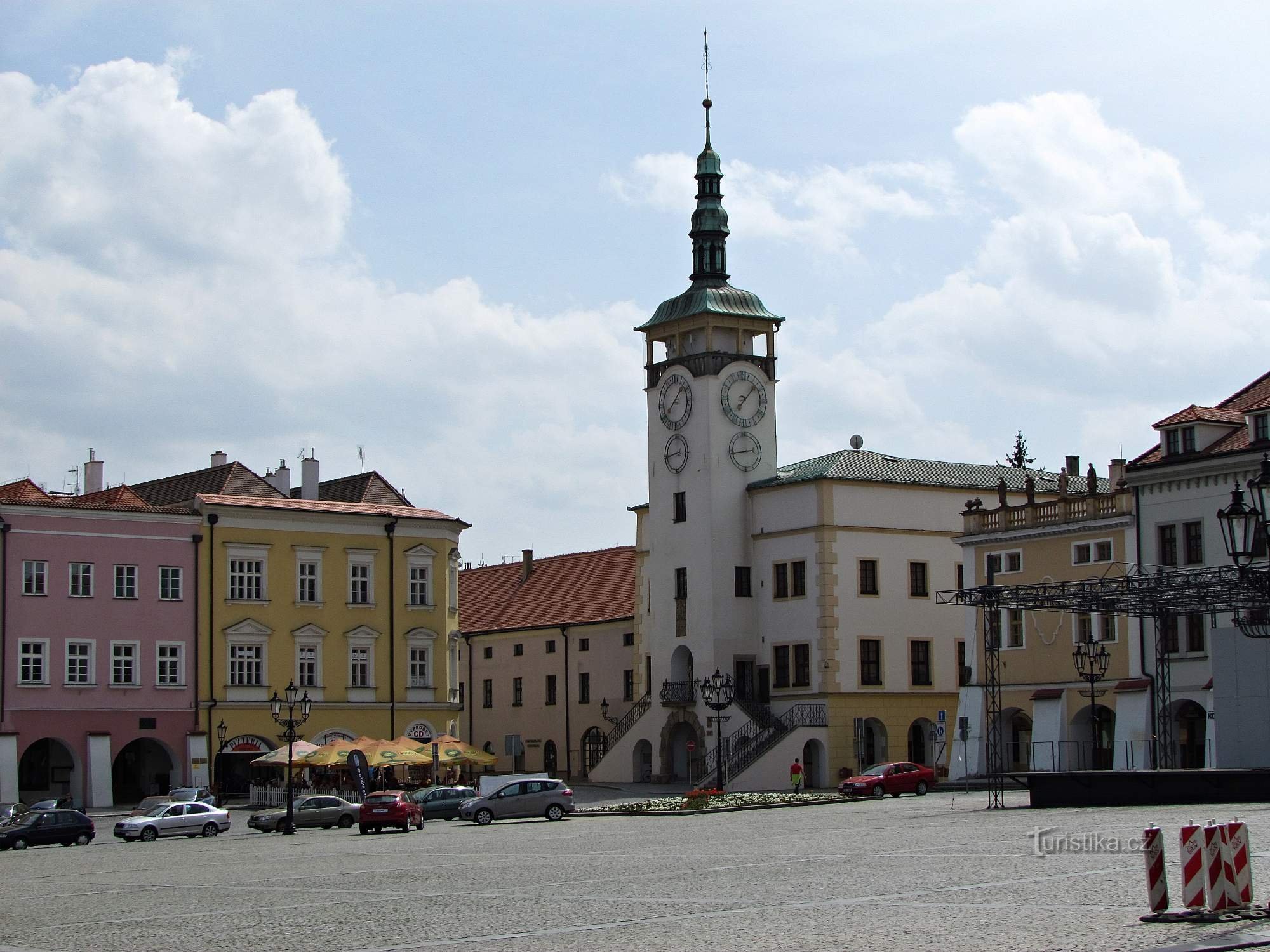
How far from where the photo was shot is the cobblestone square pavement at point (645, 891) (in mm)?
18859

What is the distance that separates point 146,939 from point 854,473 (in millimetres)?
54228

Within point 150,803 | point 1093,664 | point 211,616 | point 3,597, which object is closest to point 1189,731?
point 1093,664

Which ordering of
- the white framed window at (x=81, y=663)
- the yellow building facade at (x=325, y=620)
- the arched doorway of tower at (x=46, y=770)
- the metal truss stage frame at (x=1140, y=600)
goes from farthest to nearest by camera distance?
1. the yellow building facade at (x=325, y=620)
2. the arched doorway of tower at (x=46, y=770)
3. the white framed window at (x=81, y=663)
4. the metal truss stage frame at (x=1140, y=600)

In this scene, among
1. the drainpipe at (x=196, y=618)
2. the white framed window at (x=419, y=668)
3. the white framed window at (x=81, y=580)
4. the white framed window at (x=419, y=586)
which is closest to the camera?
the white framed window at (x=81, y=580)

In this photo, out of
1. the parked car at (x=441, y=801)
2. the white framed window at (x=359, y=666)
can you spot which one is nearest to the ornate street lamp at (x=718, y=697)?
the parked car at (x=441, y=801)

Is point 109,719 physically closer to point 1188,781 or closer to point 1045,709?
point 1045,709

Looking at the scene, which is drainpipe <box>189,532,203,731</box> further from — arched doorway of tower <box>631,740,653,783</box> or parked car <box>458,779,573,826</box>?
parked car <box>458,779,573,826</box>

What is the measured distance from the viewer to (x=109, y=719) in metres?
64.3

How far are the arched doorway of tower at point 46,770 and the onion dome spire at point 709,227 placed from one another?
103 feet

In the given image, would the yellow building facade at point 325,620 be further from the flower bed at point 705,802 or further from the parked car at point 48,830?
the parked car at point 48,830

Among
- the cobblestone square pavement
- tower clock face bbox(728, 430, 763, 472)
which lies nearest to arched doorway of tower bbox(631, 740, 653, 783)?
tower clock face bbox(728, 430, 763, 472)

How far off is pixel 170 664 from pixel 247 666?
116 inches

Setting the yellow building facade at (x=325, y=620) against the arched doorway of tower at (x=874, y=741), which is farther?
the arched doorway of tower at (x=874, y=741)

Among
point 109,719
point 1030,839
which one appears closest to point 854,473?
point 109,719
